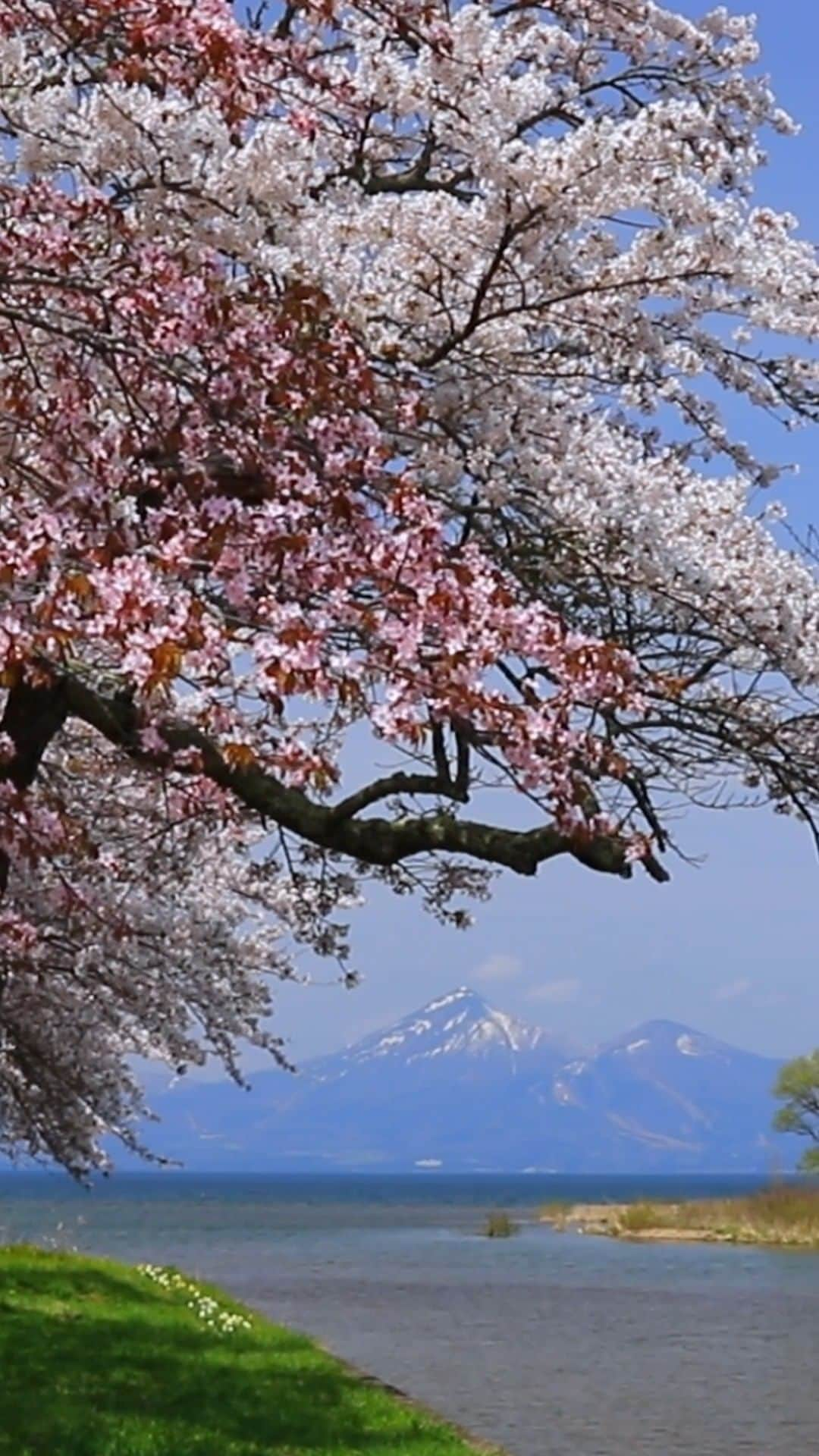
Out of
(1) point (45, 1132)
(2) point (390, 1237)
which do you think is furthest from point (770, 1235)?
(1) point (45, 1132)

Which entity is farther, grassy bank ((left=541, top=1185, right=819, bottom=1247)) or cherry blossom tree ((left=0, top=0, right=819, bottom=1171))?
grassy bank ((left=541, top=1185, right=819, bottom=1247))

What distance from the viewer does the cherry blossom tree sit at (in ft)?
24.2

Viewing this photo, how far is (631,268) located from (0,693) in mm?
3786

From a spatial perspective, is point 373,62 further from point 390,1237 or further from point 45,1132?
point 390,1237

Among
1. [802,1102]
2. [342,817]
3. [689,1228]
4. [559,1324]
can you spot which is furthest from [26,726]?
[802,1102]

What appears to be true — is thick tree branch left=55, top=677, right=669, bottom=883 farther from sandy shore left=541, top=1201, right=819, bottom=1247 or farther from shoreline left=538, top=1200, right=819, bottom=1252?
sandy shore left=541, top=1201, right=819, bottom=1247

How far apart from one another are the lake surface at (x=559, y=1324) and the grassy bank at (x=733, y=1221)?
6.92ft

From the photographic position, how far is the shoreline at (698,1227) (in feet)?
188

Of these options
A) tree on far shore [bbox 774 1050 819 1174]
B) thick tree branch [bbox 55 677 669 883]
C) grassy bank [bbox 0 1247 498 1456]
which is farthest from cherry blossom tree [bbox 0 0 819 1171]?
tree on far shore [bbox 774 1050 819 1174]

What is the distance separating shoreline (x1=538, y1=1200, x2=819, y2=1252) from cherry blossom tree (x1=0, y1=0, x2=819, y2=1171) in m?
48.2

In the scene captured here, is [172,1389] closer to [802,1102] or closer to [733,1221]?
[733,1221]

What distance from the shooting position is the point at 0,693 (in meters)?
10.4

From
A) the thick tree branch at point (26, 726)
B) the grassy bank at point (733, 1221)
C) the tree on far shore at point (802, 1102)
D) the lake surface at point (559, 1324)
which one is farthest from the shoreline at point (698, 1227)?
the thick tree branch at point (26, 726)

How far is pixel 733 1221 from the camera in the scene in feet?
203
